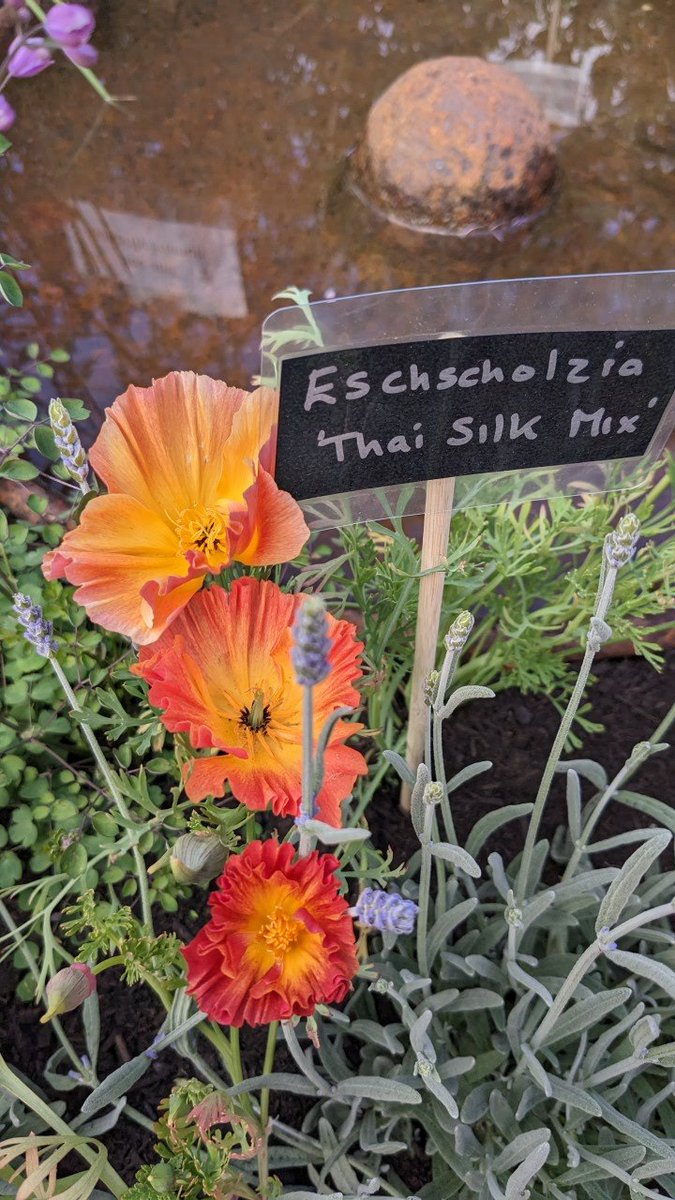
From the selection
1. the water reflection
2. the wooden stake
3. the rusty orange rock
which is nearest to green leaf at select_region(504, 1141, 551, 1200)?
the wooden stake

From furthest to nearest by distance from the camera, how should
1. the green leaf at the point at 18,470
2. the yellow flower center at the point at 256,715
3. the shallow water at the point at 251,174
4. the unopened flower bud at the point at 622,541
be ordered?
the shallow water at the point at 251,174 → the green leaf at the point at 18,470 → the yellow flower center at the point at 256,715 → the unopened flower bud at the point at 622,541

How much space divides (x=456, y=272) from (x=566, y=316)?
1.52 meters

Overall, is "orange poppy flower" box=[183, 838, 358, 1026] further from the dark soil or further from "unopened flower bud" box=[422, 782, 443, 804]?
the dark soil

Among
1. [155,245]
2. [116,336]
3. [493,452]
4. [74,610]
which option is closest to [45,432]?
[74,610]

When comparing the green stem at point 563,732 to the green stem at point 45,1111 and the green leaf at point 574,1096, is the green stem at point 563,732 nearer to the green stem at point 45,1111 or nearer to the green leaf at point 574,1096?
the green leaf at point 574,1096

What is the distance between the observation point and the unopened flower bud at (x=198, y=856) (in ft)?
1.75

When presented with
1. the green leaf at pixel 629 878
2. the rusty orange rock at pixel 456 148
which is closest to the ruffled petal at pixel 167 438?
the green leaf at pixel 629 878

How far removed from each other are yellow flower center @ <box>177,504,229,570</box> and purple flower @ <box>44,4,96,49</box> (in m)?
0.32

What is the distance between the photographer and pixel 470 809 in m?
0.98

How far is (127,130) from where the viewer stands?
2.23 metres

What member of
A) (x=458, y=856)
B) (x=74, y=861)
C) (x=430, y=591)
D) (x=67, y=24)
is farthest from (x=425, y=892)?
(x=67, y=24)

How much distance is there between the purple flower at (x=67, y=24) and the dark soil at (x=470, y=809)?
728mm

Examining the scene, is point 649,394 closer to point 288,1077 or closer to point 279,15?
point 288,1077

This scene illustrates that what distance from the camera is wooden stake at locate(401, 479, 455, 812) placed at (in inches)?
25.5
